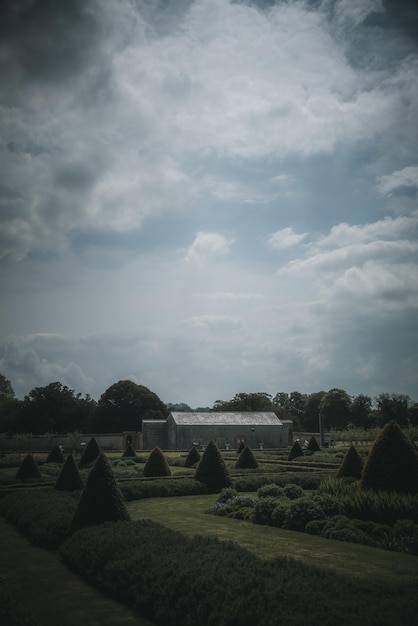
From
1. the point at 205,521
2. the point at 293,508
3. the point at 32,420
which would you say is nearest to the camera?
the point at 293,508

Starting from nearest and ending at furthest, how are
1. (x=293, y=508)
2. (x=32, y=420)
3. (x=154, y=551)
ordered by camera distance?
(x=154, y=551) < (x=293, y=508) < (x=32, y=420)

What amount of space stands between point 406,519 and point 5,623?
36.3 ft

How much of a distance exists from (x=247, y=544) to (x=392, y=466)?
6.02 m

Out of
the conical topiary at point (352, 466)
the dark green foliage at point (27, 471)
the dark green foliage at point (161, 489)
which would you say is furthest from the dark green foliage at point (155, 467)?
the conical topiary at point (352, 466)

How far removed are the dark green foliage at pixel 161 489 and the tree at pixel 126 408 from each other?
174 feet

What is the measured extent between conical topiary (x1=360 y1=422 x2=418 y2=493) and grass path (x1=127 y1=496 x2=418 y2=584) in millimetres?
3447

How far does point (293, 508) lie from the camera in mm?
15188

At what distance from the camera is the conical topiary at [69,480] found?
72.0 feet

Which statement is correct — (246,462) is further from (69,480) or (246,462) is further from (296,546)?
(296,546)

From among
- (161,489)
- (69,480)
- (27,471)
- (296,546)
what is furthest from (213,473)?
(296,546)

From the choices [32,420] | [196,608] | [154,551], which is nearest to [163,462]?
[154,551]

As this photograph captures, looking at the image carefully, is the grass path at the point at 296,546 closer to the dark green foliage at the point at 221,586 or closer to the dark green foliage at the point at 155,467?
the dark green foliage at the point at 221,586

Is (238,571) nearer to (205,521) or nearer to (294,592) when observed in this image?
(294,592)

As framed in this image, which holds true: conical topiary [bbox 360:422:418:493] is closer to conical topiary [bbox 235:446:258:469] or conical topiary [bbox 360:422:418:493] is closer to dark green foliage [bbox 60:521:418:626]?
dark green foliage [bbox 60:521:418:626]
